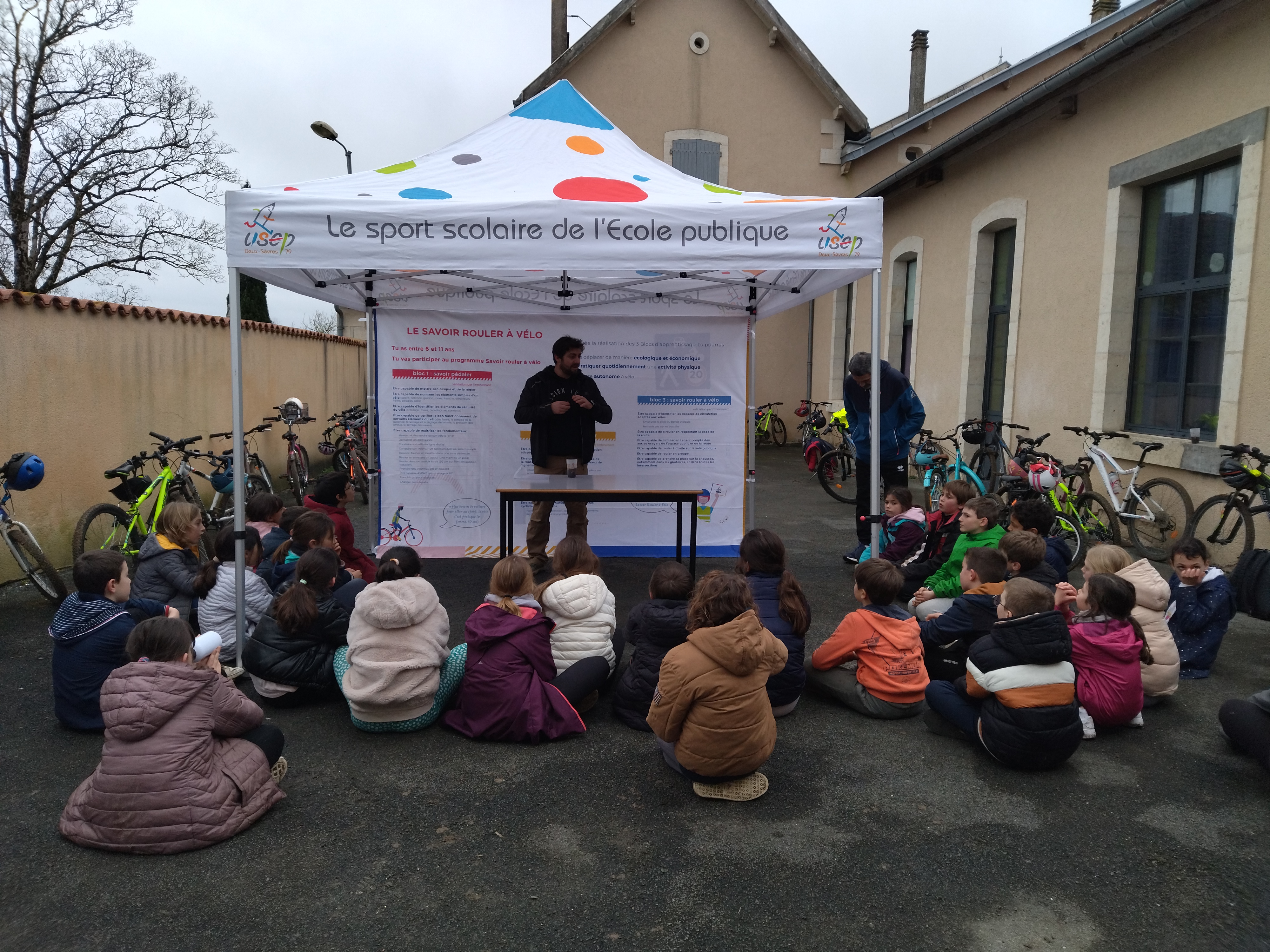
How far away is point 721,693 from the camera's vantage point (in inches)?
123

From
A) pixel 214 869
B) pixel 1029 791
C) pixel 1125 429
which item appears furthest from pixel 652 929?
pixel 1125 429

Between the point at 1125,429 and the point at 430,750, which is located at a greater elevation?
the point at 1125,429

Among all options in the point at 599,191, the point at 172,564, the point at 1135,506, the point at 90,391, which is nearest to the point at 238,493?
the point at 172,564

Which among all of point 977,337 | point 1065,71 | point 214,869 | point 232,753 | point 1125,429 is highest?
point 1065,71

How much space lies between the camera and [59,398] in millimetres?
6953

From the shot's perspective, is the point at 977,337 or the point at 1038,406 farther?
the point at 977,337

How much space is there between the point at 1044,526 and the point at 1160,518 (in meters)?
2.56

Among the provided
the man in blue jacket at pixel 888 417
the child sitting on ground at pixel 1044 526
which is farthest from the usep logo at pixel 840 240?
the man in blue jacket at pixel 888 417

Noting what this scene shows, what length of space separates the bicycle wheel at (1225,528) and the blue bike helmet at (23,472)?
7910 mm

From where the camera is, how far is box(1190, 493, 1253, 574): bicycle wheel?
6070 mm

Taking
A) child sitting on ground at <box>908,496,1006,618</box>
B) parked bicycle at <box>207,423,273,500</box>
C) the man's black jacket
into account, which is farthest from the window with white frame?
parked bicycle at <box>207,423,273,500</box>

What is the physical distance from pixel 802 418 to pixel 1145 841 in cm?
1490

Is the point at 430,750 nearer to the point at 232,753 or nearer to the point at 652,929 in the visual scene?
the point at 232,753

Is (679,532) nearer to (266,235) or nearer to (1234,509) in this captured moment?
(266,235)
